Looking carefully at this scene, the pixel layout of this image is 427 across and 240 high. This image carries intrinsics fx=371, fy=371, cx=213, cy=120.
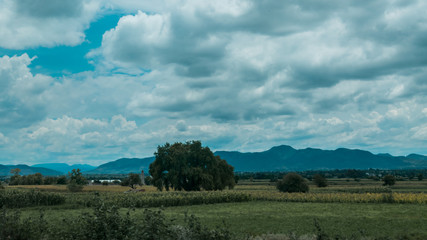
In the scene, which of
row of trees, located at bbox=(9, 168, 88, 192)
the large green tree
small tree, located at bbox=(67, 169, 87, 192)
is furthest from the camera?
row of trees, located at bbox=(9, 168, 88, 192)

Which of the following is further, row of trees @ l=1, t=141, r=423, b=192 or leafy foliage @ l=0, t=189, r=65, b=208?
row of trees @ l=1, t=141, r=423, b=192

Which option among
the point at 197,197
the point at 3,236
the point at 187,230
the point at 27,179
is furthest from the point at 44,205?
the point at 27,179

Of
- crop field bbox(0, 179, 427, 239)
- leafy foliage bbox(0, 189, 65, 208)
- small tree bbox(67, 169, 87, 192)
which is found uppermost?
small tree bbox(67, 169, 87, 192)

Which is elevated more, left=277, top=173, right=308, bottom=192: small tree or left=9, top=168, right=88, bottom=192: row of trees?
left=9, top=168, right=88, bottom=192: row of trees

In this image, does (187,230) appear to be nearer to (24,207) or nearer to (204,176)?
(24,207)

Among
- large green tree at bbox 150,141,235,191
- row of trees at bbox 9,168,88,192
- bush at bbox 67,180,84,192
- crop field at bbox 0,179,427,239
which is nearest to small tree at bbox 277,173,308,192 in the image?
large green tree at bbox 150,141,235,191

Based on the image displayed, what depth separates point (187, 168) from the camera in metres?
59.0

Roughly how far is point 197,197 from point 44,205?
54.6 feet

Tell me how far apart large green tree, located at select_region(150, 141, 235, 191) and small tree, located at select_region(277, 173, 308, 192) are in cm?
1131

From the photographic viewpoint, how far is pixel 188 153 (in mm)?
61375

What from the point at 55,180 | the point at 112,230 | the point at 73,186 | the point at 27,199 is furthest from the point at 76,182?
the point at 112,230

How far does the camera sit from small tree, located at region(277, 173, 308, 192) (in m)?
64.4

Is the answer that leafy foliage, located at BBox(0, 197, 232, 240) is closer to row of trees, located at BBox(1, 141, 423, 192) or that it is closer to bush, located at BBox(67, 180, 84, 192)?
row of trees, located at BBox(1, 141, 423, 192)

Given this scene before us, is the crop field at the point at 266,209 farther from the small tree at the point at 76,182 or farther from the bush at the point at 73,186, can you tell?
the small tree at the point at 76,182
